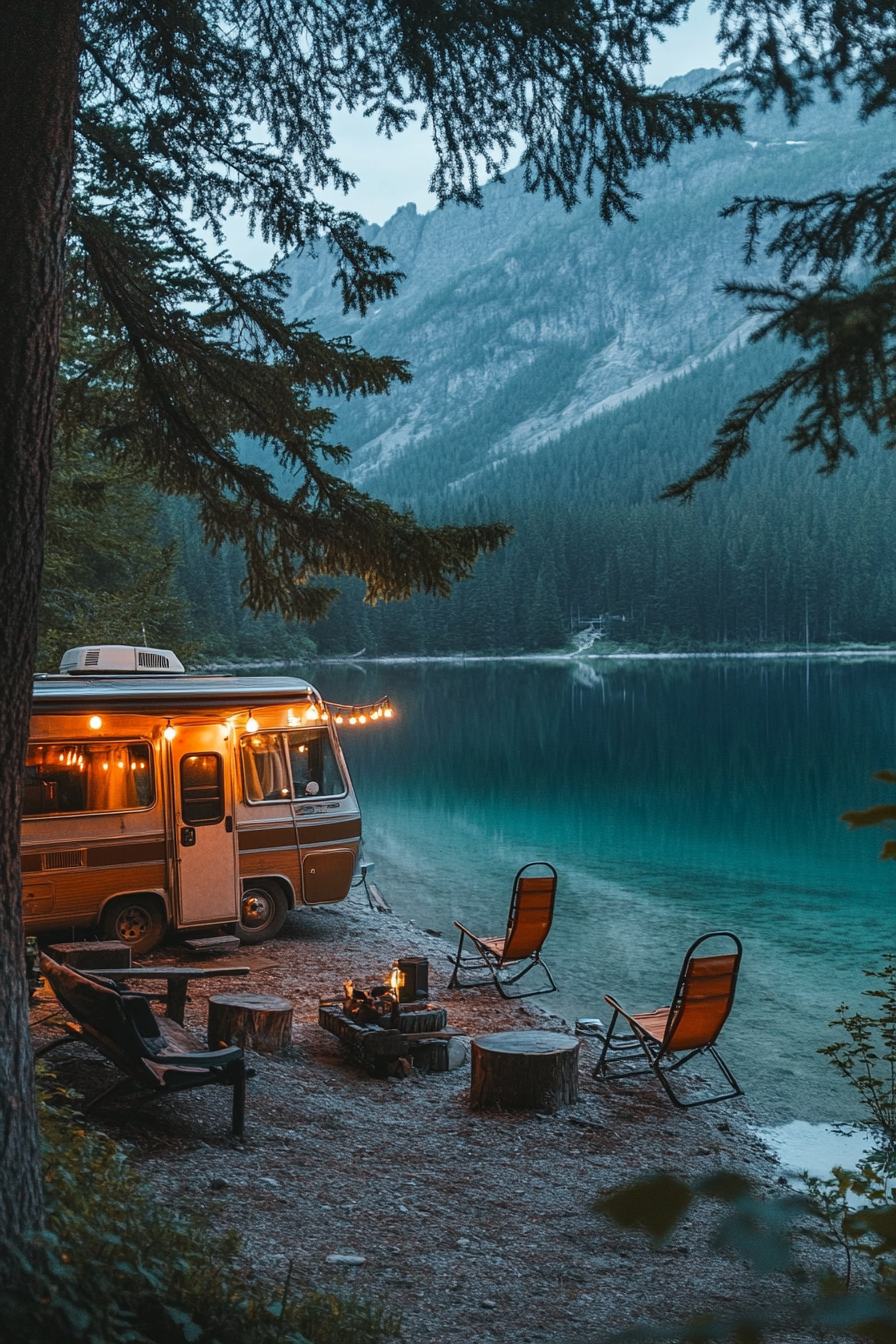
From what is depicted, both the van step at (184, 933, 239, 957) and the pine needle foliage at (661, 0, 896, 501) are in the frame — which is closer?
the pine needle foliage at (661, 0, 896, 501)

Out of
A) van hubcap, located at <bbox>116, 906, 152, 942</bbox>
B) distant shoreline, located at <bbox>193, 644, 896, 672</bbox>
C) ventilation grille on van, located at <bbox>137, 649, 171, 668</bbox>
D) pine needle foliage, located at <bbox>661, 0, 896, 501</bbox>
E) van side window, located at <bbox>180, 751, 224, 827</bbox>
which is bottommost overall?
distant shoreline, located at <bbox>193, 644, 896, 672</bbox>

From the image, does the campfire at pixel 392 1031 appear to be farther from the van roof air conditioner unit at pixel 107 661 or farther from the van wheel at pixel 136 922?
the van roof air conditioner unit at pixel 107 661

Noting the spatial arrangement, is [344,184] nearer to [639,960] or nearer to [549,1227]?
[549,1227]

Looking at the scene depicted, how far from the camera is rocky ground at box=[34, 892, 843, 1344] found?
14.9 ft

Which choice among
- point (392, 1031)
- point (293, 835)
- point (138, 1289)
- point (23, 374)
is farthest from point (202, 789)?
point (138, 1289)

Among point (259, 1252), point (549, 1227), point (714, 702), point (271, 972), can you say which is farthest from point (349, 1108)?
point (714, 702)

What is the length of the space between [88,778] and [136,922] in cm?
157

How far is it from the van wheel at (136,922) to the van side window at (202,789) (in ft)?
2.94

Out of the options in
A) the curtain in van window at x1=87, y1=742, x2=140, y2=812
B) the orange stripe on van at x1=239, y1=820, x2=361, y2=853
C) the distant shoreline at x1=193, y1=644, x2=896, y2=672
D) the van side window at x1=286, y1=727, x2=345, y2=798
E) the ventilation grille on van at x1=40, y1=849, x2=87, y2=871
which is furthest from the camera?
the distant shoreline at x1=193, y1=644, x2=896, y2=672

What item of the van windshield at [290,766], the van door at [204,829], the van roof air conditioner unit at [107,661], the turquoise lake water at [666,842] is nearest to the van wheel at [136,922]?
the van door at [204,829]

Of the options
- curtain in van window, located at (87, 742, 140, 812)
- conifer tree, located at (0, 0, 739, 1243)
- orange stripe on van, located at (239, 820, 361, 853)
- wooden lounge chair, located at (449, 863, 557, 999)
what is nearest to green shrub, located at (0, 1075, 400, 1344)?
conifer tree, located at (0, 0, 739, 1243)

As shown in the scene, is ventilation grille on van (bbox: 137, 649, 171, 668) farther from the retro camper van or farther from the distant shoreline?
the distant shoreline

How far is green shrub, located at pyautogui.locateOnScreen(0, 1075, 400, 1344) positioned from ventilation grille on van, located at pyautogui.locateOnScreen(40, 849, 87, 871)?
665 centimetres

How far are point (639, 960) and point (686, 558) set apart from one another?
Answer: 323 feet
